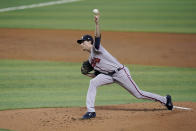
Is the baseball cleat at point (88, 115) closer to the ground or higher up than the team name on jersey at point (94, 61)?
closer to the ground

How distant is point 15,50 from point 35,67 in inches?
82.6

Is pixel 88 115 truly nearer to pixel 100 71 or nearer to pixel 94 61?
pixel 100 71

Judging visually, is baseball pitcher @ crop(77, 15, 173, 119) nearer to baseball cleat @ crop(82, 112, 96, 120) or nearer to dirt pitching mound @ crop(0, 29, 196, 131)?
baseball cleat @ crop(82, 112, 96, 120)

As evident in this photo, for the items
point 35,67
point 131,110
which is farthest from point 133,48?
point 131,110

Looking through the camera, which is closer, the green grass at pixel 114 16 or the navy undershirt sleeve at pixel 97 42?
the navy undershirt sleeve at pixel 97 42

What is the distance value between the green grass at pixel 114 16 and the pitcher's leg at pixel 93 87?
8.96 m

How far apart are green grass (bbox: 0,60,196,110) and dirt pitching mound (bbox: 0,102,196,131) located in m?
0.68

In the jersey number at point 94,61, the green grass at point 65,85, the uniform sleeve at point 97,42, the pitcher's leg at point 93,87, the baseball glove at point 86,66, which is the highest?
the uniform sleeve at point 97,42

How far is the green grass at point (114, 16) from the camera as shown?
60.3 ft

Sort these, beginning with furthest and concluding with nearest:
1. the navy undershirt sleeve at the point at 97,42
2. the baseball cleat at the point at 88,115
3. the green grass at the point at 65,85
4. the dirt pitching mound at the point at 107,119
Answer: the green grass at the point at 65,85 < the baseball cleat at the point at 88,115 < the navy undershirt sleeve at the point at 97,42 < the dirt pitching mound at the point at 107,119

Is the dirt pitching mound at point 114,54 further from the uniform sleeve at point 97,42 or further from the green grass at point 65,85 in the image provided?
the uniform sleeve at point 97,42

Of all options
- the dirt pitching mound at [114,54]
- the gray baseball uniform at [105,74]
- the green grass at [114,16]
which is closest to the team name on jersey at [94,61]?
the gray baseball uniform at [105,74]

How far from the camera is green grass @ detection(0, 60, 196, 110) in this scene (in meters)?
10.7

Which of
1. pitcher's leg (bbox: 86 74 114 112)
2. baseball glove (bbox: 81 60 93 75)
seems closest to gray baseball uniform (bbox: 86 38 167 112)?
pitcher's leg (bbox: 86 74 114 112)
